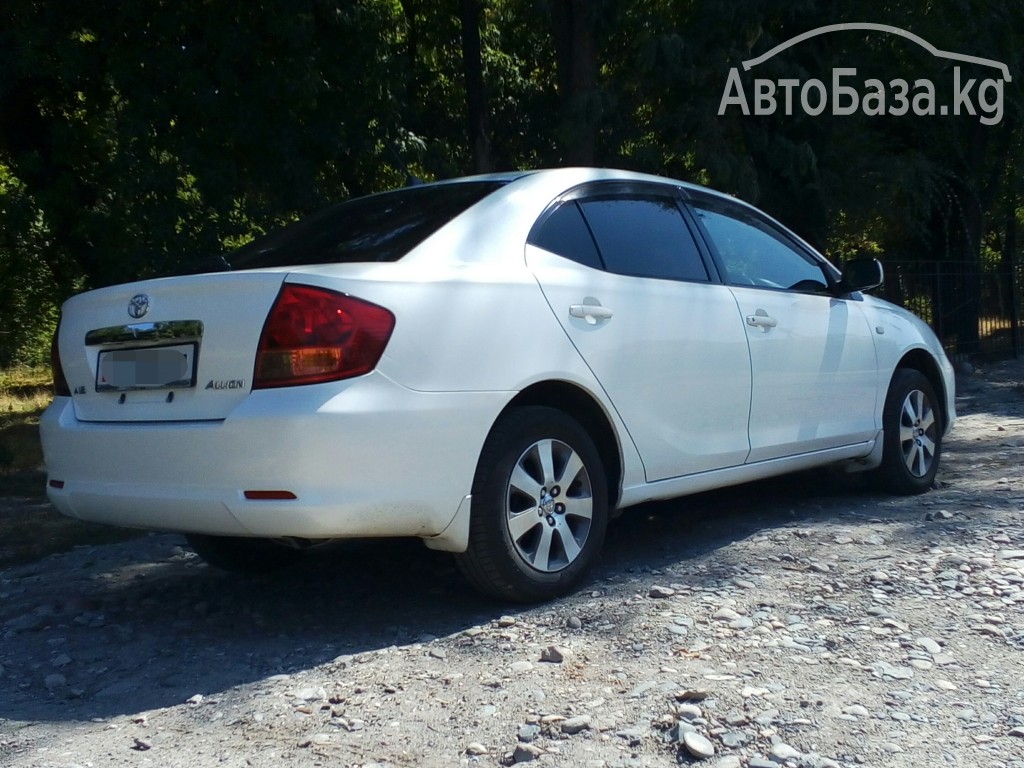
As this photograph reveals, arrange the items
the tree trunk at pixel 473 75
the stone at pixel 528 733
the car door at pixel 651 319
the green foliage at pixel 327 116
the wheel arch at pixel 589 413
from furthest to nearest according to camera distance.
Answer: the tree trunk at pixel 473 75
the green foliage at pixel 327 116
the car door at pixel 651 319
the wheel arch at pixel 589 413
the stone at pixel 528 733

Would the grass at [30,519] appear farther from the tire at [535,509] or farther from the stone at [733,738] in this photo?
the stone at [733,738]

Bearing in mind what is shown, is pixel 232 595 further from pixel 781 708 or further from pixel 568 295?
pixel 781 708

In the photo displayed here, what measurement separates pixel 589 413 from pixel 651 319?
19.4 inches

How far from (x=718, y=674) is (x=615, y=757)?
2.10 ft

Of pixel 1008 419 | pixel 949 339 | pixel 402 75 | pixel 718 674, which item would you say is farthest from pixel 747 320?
pixel 949 339

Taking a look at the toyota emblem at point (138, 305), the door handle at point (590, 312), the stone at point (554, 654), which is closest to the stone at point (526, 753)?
the stone at point (554, 654)

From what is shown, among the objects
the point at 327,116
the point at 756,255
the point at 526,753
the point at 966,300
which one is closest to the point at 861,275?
the point at 756,255

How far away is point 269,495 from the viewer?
145 inches

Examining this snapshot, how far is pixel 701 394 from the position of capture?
492 cm

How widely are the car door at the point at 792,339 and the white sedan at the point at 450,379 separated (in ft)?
0.08

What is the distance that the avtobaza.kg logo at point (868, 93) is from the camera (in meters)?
12.3

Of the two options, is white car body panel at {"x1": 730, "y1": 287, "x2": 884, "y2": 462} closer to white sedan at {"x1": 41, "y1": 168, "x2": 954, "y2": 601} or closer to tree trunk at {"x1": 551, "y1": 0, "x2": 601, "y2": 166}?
white sedan at {"x1": 41, "y1": 168, "x2": 954, "y2": 601}

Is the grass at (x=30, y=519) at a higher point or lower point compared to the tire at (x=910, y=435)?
lower

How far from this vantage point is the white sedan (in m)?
3.72
